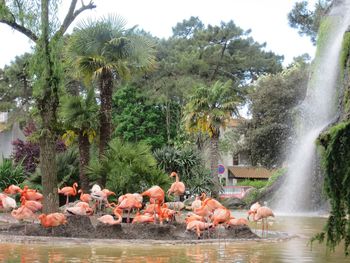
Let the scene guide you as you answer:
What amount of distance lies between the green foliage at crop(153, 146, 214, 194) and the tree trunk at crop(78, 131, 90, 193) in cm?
847

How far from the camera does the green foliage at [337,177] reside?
7727 millimetres

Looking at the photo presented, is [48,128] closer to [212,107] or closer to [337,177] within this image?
[337,177]

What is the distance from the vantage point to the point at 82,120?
25172 millimetres

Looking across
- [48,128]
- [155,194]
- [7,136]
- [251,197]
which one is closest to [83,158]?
[48,128]

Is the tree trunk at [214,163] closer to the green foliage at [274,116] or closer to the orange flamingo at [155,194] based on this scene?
the green foliage at [274,116]

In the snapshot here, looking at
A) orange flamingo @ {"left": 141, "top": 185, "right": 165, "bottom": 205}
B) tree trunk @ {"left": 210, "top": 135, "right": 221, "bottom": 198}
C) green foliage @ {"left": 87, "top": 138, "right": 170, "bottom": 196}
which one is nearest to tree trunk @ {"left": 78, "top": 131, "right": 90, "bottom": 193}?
green foliage @ {"left": 87, "top": 138, "right": 170, "bottom": 196}

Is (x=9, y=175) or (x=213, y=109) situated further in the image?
(x=213, y=109)

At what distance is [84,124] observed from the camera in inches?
995

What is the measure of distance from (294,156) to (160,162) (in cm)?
762

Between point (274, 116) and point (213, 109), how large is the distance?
6634 mm

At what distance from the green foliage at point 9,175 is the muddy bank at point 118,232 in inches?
547

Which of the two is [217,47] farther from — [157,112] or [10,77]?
[10,77]

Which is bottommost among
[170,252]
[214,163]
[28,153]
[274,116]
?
[170,252]

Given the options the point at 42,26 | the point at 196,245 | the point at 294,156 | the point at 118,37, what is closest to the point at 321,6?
the point at 294,156
